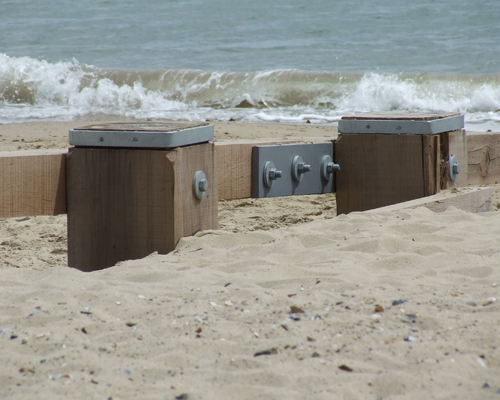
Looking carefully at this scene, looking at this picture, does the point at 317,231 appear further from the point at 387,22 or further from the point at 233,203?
the point at 387,22

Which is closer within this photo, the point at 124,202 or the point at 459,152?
the point at 124,202

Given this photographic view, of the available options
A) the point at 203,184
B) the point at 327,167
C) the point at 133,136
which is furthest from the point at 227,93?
the point at 133,136

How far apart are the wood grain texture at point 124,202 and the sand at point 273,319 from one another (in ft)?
0.43

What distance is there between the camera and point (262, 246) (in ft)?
8.68

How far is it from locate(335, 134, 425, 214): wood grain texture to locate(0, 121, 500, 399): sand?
1.86 feet

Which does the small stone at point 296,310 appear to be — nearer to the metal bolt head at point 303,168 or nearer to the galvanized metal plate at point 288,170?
the galvanized metal plate at point 288,170

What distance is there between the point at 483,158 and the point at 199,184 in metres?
2.11

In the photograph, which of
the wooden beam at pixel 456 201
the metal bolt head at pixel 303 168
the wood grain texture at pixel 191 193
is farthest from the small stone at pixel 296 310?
the metal bolt head at pixel 303 168

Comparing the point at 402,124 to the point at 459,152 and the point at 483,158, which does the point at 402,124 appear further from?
the point at 483,158

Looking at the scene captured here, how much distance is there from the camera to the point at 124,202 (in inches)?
103

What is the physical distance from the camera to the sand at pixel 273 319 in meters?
1.46

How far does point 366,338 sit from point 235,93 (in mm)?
10802

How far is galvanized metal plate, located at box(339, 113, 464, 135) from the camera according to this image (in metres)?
3.29

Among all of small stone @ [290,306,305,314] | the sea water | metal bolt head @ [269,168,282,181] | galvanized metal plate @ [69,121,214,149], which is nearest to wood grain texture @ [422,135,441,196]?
metal bolt head @ [269,168,282,181]
